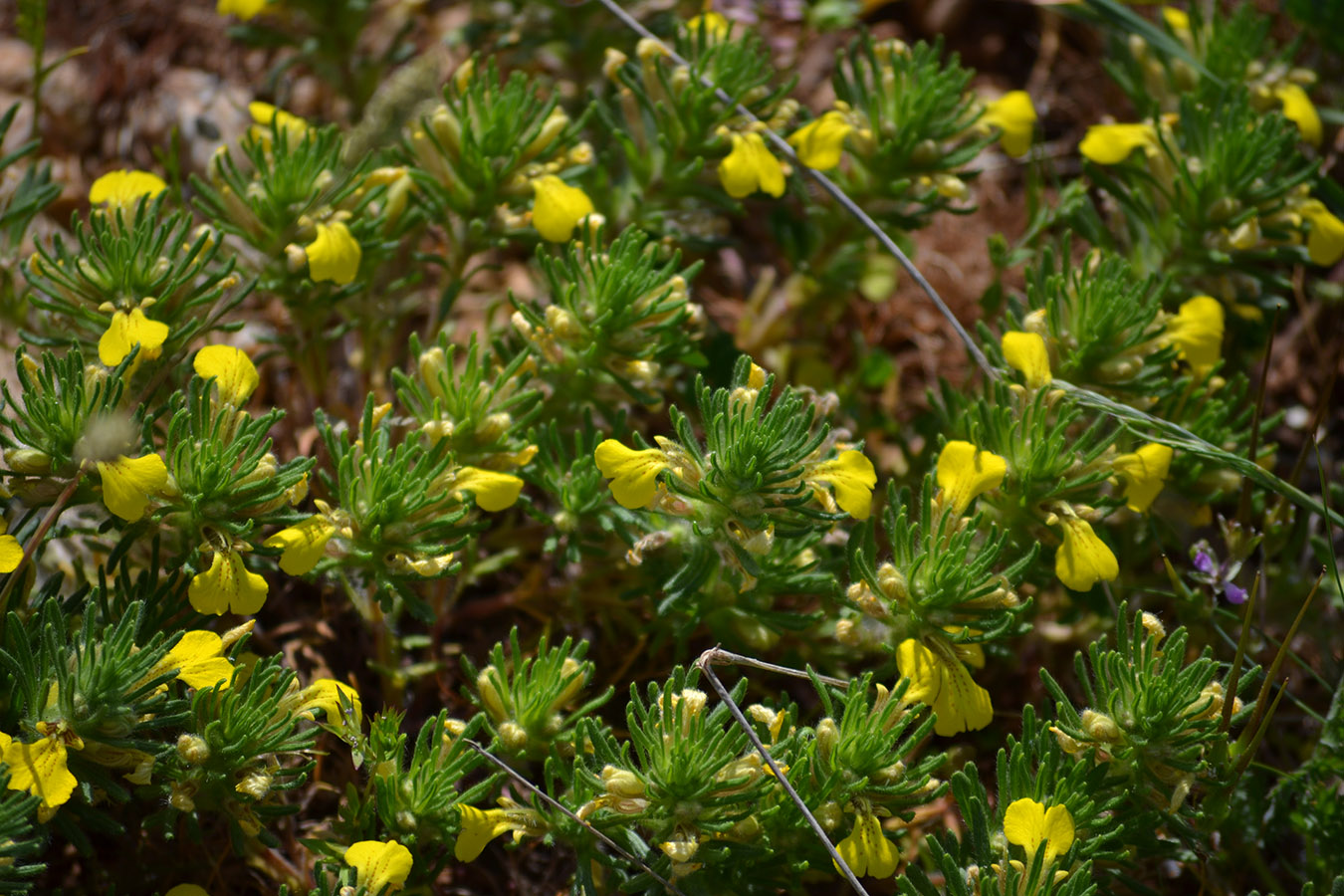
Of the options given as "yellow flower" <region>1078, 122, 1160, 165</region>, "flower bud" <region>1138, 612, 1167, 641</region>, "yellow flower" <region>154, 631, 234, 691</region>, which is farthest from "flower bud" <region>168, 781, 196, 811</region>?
"yellow flower" <region>1078, 122, 1160, 165</region>

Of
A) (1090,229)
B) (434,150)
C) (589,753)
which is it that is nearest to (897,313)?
(1090,229)

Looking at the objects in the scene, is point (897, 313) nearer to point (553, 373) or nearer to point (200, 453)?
point (553, 373)

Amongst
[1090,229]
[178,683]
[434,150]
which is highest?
[434,150]

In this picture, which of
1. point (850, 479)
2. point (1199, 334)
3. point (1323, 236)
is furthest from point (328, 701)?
point (1323, 236)

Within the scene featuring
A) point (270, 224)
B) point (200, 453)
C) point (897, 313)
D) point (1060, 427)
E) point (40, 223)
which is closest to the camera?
point (200, 453)

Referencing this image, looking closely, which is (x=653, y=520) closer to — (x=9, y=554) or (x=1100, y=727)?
(x=1100, y=727)
